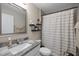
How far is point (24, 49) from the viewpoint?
4.18 ft

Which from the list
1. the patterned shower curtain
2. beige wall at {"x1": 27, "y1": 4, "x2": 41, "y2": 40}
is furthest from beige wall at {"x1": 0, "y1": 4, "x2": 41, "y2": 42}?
the patterned shower curtain

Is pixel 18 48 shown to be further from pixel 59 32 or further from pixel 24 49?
pixel 59 32

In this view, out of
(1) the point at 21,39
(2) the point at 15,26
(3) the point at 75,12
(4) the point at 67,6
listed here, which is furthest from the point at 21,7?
(3) the point at 75,12

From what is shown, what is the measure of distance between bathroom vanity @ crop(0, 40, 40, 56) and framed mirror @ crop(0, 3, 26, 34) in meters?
0.20

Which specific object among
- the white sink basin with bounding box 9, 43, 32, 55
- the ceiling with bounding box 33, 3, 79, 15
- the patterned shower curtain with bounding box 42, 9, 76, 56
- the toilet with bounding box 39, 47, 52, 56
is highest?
the ceiling with bounding box 33, 3, 79, 15

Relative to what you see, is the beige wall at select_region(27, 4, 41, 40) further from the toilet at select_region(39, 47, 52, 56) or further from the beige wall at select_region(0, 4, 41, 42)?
the toilet at select_region(39, 47, 52, 56)

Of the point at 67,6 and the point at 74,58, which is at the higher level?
the point at 67,6

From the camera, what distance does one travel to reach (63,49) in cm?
137

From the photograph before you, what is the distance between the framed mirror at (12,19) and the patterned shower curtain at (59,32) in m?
0.33

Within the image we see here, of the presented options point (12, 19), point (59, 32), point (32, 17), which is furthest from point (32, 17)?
point (59, 32)

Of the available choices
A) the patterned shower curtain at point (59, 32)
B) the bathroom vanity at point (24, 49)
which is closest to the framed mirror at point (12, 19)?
the bathroom vanity at point (24, 49)

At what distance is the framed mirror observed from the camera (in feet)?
3.78

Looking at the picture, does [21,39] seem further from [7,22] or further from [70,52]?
[70,52]

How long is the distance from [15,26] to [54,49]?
2.18ft
